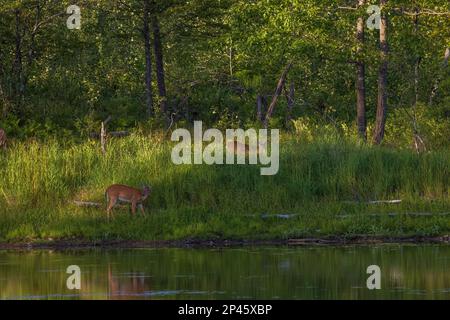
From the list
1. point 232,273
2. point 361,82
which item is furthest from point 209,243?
point 361,82

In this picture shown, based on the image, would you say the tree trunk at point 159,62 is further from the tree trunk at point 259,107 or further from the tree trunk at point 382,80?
the tree trunk at point 382,80

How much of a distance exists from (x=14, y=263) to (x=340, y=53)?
14266mm

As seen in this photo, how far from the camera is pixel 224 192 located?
2506cm

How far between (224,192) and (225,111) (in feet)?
49.7

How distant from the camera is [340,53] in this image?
32094 millimetres

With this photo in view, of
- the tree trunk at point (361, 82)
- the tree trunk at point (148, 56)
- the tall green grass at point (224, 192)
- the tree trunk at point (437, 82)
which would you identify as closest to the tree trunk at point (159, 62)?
the tree trunk at point (148, 56)

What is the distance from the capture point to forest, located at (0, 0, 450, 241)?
24125 millimetres

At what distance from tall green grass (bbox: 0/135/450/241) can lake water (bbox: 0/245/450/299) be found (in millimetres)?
1241

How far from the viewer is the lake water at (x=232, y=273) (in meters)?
16.9

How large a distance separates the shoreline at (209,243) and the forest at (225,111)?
20cm

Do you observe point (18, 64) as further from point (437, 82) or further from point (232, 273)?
point (232, 273)
